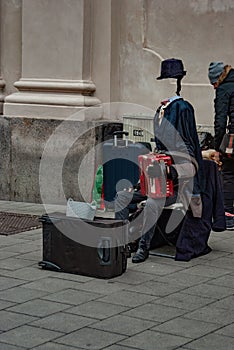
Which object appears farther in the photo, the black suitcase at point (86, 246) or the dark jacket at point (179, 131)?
the dark jacket at point (179, 131)

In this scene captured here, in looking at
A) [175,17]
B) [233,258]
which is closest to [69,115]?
[175,17]

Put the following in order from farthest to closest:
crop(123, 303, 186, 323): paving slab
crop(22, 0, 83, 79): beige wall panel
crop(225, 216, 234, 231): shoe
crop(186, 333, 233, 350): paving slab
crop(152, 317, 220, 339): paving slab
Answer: crop(22, 0, 83, 79): beige wall panel
crop(225, 216, 234, 231): shoe
crop(123, 303, 186, 323): paving slab
crop(152, 317, 220, 339): paving slab
crop(186, 333, 233, 350): paving slab

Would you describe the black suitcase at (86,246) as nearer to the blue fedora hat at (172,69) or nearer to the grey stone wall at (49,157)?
the blue fedora hat at (172,69)

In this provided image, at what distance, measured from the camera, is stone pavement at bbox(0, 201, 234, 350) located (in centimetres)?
562

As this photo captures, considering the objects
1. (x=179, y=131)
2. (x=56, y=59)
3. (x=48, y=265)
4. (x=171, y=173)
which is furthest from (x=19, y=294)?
(x=56, y=59)

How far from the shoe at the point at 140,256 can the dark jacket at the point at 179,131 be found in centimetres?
69

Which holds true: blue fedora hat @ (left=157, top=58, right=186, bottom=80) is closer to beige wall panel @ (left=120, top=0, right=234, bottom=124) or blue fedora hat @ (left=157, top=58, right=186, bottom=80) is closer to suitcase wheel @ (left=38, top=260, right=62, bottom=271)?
suitcase wheel @ (left=38, top=260, right=62, bottom=271)

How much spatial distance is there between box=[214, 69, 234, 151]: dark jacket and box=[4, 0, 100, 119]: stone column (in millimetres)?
2163

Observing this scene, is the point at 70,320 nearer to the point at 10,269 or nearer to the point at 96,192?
the point at 10,269

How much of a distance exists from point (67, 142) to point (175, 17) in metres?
1.97

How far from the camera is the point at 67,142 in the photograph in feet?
35.3

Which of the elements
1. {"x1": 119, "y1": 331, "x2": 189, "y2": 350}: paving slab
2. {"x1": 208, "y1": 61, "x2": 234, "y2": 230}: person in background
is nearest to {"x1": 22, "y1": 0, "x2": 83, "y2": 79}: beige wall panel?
{"x1": 208, "y1": 61, "x2": 234, "y2": 230}: person in background

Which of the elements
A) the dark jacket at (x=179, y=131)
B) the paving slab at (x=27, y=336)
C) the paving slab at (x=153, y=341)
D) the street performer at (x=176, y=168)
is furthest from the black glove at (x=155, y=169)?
the paving slab at (x=27, y=336)

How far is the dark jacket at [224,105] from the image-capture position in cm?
916
